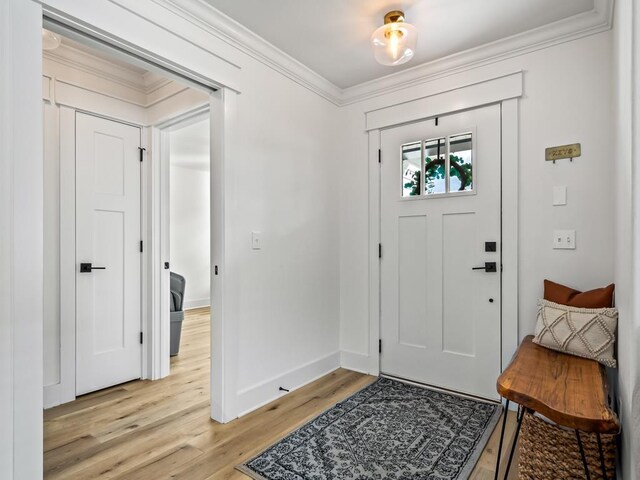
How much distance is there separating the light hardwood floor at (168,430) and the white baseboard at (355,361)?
91 mm

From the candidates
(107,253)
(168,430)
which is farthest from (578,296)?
(107,253)

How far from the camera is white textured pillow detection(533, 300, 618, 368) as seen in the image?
173 centimetres

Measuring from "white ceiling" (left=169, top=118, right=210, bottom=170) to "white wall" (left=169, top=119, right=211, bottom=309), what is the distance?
2cm

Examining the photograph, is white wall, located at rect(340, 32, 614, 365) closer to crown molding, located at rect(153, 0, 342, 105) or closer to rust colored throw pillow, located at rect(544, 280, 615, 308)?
rust colored throw pillow, located at rect(544, 280, 615, 308)

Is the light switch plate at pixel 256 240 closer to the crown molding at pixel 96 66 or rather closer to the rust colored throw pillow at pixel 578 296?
the crown molding at pixel 96 66

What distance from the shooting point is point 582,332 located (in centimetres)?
178

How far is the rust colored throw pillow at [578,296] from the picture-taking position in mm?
1896

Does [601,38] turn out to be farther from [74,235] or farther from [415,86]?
[74,235]

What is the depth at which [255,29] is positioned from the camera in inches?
90.9

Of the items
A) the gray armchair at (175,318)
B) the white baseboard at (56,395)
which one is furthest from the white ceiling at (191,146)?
the white baseboard at (56,395)

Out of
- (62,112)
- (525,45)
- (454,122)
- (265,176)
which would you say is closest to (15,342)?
(265,176)

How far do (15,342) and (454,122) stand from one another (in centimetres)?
283

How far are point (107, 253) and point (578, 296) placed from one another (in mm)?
3218

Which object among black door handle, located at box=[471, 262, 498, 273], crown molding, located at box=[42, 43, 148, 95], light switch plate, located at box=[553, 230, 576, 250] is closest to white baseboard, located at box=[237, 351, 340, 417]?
black door handle, located at box=[471, 262, 498, 273]
